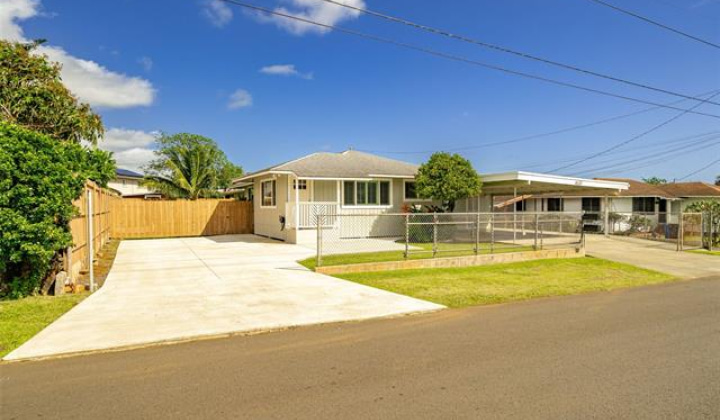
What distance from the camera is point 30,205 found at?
6688 mm

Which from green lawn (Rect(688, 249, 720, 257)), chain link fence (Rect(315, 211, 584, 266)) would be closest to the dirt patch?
chain link fence (Rect(315, 211, 584, 266))

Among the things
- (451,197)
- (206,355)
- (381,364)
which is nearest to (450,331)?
(381,364)

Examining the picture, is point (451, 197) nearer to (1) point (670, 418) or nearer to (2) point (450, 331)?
(2) point (450, 331)

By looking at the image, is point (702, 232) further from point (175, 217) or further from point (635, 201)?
point (175, 217)

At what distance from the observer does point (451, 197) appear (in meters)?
16.9

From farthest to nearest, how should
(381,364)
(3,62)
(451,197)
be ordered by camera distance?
(451,197), (3,62), (381,364)

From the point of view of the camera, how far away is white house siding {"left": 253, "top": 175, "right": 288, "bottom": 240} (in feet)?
59.1

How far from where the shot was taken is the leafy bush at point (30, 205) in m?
6.42

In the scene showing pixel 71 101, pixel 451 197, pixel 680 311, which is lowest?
pixel 680 311

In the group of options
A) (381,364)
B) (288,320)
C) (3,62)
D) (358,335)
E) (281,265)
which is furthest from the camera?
(3,62)

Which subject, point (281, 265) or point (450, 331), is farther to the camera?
point (281, 265)

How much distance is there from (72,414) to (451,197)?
15164 millimetres

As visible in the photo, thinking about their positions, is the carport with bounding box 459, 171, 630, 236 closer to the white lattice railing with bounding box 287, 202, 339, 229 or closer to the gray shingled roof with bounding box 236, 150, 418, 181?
the gray shingled roof with bounding box 236, 150, 418, 181

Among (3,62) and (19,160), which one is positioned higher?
(3,62)
